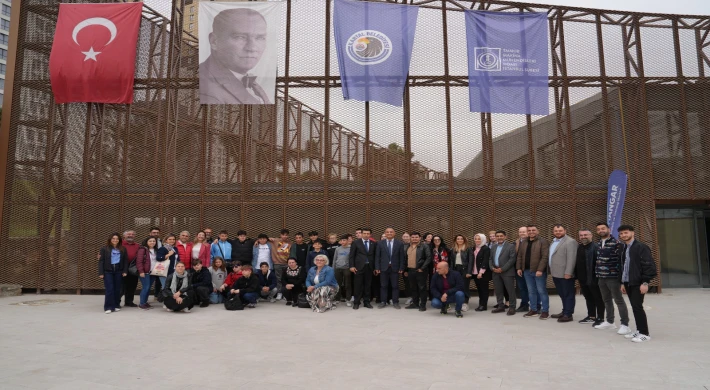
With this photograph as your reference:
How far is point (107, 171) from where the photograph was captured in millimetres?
11852

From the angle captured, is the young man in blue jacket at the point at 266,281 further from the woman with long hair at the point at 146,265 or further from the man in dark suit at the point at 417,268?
the man in dark suit at the point at 417,268

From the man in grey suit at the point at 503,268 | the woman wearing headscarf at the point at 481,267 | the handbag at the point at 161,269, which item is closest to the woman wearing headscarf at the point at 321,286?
the woman wearing headscarf at the point at 481,267

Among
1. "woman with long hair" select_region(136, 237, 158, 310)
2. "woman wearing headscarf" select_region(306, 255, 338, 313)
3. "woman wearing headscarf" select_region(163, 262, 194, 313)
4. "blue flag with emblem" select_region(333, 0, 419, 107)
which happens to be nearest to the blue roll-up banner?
"blue flag with emblem" select_region(333, 0, 419, 107)

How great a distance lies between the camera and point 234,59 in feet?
39.2

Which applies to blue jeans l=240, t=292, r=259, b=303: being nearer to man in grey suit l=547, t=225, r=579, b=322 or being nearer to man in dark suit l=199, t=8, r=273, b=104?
man in dark suit l=199, t=8, r=273, b=104

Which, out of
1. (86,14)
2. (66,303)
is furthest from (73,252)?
(86,14)

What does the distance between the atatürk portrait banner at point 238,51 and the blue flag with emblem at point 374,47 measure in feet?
6.15

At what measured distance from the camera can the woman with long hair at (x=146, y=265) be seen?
30.2 feet

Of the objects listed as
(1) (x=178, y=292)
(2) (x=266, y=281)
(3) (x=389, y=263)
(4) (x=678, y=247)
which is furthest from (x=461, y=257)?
(4) (x=678, y=247)

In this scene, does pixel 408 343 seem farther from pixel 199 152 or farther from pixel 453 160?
pixel 199 152

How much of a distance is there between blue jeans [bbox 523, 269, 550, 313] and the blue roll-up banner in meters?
3.48

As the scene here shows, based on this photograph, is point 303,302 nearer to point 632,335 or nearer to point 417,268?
point 417,268

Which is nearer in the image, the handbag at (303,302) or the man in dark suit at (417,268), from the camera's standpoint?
the man in dark suit at (417,268)

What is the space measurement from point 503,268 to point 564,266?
1.16 meters
